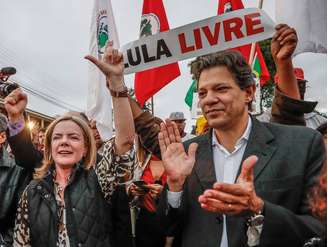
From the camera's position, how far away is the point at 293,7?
3.34 metres

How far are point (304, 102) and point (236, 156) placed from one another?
629mm

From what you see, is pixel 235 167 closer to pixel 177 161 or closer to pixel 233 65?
pixel 177 161

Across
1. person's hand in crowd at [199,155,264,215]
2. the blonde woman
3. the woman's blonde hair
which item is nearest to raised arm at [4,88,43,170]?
the woman's blonde hair

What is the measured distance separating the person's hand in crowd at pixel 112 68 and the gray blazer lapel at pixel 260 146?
2.70 ft

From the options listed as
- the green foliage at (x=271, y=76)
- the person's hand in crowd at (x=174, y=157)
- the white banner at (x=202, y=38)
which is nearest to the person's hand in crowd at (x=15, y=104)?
the white banner at (x=202, y=38)

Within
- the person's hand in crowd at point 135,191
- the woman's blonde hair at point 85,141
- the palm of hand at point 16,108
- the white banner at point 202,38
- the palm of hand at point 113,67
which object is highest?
the white banner at point 202,38

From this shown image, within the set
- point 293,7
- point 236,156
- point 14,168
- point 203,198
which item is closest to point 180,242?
point 236,156

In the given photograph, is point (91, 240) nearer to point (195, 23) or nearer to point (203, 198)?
point (203, 198)

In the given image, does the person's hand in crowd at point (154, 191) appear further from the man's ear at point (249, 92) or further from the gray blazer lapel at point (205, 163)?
the man's ear at point (249, 92)

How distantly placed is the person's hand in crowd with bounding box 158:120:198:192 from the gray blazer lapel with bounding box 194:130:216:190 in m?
0.07

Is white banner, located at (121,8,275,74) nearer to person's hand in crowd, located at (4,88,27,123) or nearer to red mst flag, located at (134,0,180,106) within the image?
person's hand in crowd, located at (4,88,27,123)

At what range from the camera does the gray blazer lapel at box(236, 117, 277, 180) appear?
2.08 m

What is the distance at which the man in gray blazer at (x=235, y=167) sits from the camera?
73.5 inches

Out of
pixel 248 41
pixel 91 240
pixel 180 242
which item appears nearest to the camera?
pixel 180 242
